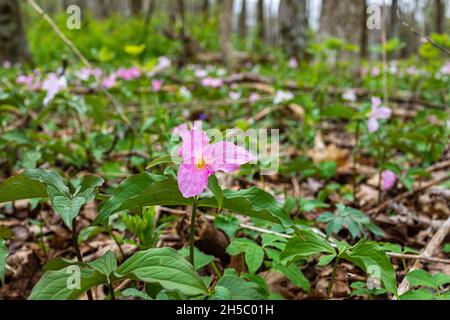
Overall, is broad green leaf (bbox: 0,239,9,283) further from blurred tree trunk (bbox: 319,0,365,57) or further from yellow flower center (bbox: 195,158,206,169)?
blurred tree trunk (bbox: 319,0,365,57)

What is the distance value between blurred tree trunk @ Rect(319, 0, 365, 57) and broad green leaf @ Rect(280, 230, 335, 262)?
17.5 feet

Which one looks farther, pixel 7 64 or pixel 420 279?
pixel 7 64

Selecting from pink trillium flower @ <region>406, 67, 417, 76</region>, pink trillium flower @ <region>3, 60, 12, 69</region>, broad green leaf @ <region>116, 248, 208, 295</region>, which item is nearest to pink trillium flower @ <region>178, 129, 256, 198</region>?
broad green leaf @ <region>116, 248, 208, 295</region>

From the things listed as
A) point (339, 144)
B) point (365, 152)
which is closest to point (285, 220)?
point (365, 152)

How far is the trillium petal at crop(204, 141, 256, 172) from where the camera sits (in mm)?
997

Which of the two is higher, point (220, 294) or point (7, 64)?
point (7, 64)

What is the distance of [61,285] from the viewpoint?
83cm

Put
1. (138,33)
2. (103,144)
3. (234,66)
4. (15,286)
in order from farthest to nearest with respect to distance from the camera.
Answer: (138,33) → (234,66) → (103,144) → (15,286)

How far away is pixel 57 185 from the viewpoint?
3.40ft

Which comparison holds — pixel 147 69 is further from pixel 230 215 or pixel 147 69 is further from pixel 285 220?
pixel 285 220

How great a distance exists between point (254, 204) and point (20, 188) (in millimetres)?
523

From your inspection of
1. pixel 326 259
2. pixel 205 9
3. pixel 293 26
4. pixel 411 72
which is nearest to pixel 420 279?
pixel 326 259

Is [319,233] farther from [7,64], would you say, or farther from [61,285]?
[7,64]

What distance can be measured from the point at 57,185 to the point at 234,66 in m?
5.90
